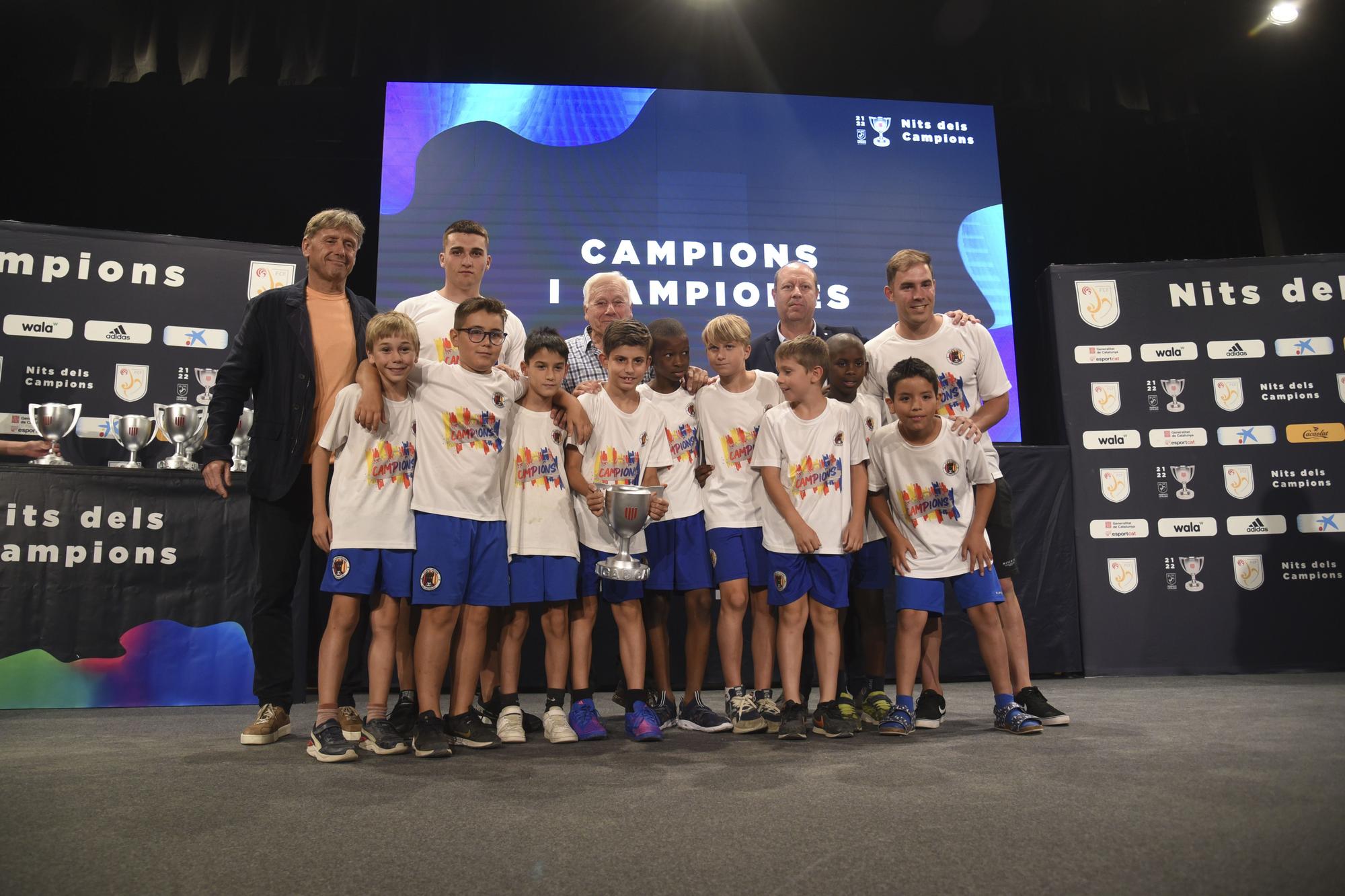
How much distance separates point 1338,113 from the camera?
6.47 m

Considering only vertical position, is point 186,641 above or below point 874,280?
below

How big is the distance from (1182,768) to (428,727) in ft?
6.32

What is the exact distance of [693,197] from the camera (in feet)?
17.6

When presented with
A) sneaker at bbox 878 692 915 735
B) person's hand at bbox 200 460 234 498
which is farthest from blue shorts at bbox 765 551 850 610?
person's hand at bbox 200 460 234 498

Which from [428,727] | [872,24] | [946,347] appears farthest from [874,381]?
[872,24]

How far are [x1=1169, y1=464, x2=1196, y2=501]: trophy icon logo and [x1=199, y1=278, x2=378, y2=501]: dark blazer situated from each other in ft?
14.1

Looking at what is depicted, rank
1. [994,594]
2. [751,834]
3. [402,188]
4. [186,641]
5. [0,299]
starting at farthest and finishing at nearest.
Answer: [402,188] → [0,299] → [186,641] → [994,594] → [751,834]

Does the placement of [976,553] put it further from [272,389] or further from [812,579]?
[272,389]

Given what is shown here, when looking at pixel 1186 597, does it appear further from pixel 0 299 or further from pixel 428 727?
pixel 0 299

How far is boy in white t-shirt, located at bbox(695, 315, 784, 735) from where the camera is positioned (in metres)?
2.93

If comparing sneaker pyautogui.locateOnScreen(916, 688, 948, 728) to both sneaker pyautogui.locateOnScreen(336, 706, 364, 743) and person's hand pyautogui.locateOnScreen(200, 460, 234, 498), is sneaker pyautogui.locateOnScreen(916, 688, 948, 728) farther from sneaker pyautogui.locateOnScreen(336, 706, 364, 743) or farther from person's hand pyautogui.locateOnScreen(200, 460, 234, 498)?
person's hand pyautogui.locateOnScreen(200, 460, 234, 498)

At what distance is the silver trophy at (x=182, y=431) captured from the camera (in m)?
4.07

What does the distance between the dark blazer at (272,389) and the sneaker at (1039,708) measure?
2.49 m

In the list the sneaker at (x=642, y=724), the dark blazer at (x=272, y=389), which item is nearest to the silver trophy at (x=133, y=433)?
the dark blazer at (x=272, y=389)
